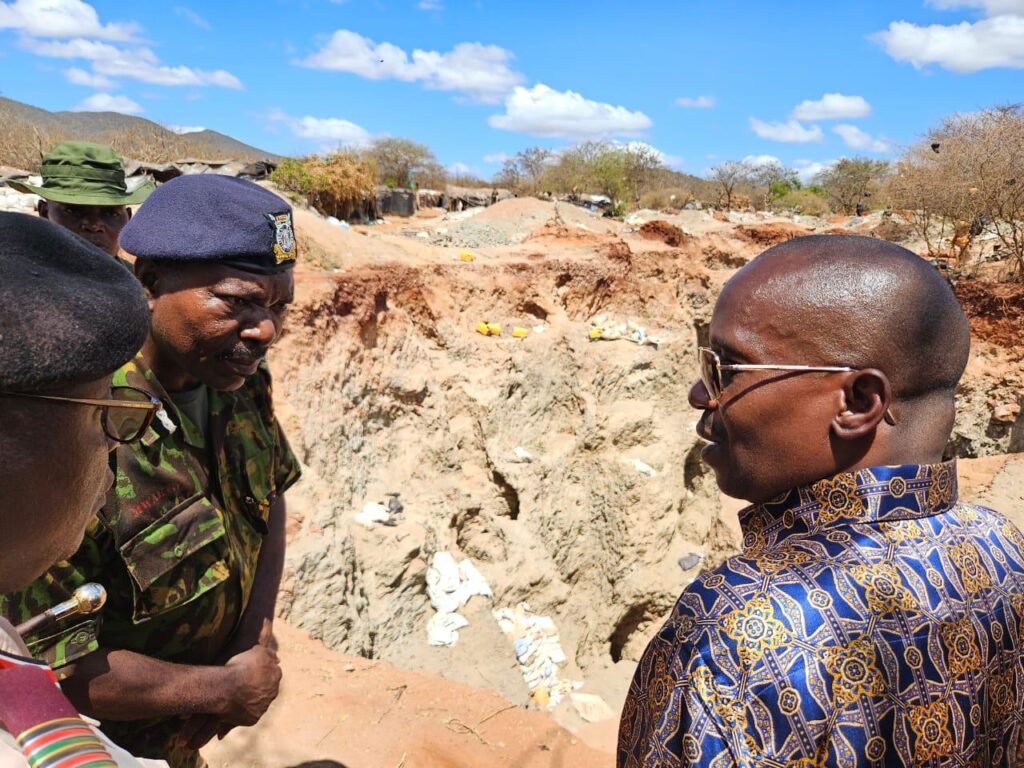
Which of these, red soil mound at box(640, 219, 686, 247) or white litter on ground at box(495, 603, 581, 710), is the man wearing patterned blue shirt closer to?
white litter on ground at box(495, 603, 581, 710)

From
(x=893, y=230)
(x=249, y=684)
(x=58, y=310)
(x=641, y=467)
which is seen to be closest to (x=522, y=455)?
(x=641, y=467)

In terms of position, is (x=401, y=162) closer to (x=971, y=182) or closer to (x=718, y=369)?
(x=971, y=182)

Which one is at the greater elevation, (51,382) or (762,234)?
(762,234)

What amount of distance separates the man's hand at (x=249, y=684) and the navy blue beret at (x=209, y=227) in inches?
47.8

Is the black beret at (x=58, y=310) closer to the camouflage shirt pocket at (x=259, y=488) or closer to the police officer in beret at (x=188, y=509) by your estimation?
the police officer in beret at (x=188, y=509)

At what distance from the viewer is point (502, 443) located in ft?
25.8

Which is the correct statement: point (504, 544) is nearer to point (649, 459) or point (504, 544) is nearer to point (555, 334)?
point (649, 459)

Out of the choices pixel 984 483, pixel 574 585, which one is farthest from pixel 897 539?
pixel 984 483

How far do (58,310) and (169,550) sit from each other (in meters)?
1.10

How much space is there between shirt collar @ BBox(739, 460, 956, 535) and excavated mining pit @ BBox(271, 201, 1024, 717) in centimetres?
341

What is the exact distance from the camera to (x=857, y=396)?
1.25m

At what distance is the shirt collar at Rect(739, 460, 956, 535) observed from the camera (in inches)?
46.9

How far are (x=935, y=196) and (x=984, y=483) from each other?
11942 mm

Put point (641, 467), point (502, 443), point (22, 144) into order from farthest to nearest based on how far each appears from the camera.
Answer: point (22, 144)
point (641, 467)
point (502, 443)
